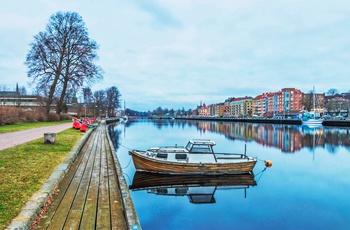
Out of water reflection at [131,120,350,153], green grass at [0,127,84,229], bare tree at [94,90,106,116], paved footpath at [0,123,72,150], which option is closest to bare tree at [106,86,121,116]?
bare tree at [94,90,106,116]

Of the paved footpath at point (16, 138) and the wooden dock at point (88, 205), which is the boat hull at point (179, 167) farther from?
the paved footpath at point (16, 138)

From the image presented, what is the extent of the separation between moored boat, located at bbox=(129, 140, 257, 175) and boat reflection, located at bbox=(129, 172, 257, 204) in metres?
0.31

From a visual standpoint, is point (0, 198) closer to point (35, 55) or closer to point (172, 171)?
point (172, 171)

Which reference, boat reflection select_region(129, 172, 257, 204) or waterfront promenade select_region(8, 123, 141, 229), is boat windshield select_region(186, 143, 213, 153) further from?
waterfront promenade select_region(8, 123, 141, 229)

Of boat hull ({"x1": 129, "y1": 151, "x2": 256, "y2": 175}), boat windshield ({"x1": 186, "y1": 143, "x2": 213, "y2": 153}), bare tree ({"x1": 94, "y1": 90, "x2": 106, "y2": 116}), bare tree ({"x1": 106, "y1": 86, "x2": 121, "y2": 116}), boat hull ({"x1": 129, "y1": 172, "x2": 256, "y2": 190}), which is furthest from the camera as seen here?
bare tree ({"x1": 106, "y1": 86, "x2": 121, "y2": 116})

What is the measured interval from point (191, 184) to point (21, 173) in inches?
322

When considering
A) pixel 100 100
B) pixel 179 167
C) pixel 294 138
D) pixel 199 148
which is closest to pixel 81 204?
pixel 179 167

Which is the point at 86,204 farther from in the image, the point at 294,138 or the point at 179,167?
the point at 294,138

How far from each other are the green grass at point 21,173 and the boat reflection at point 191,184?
428 cm

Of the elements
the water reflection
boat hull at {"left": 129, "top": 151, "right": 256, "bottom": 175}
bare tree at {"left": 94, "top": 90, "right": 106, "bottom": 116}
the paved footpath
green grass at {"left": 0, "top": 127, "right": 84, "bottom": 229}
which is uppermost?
bare tree at {"left": 94, "top": 90, "right": 106, "bottom": 116}

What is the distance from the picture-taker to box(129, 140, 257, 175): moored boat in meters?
14.6

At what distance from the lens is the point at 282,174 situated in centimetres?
1727

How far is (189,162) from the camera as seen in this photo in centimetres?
1488

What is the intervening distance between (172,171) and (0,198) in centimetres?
997
